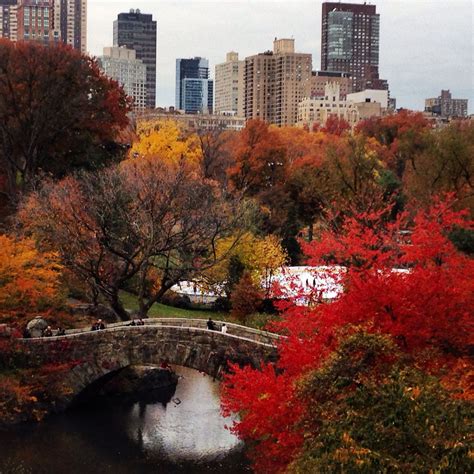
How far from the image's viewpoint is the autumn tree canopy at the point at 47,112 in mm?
52094

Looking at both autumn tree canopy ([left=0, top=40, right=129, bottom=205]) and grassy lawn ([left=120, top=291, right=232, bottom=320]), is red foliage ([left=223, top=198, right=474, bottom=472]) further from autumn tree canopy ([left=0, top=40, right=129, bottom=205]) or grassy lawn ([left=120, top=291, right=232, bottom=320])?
autumn tree canopy ([left=0, top=40, right=129, bottom=205])

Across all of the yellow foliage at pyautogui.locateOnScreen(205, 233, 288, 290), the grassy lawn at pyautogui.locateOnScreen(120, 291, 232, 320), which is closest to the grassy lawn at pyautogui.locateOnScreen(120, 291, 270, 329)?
the grassy lawn at pyautogui.locateOnScreen(120, 291, 232, 320)

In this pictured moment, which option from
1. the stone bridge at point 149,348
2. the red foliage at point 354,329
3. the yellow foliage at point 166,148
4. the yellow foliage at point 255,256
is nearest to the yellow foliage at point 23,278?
the stone bridge at point 149,348

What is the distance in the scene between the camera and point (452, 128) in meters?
64.8

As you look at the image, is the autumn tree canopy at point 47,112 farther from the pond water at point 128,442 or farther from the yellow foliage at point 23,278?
the pond water at point 128,442

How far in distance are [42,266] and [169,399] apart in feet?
26.4

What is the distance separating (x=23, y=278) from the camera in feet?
114

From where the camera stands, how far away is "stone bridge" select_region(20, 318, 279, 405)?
99.3ft

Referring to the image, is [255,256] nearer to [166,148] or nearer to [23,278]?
[23,278]

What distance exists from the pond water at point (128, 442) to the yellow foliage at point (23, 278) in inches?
193

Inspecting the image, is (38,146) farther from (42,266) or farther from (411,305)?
(411,305)

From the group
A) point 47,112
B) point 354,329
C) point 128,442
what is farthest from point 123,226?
point 354,329

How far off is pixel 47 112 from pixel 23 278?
Answer: 65.5 feet

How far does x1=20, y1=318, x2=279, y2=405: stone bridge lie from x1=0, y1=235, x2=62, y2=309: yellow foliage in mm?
2208
